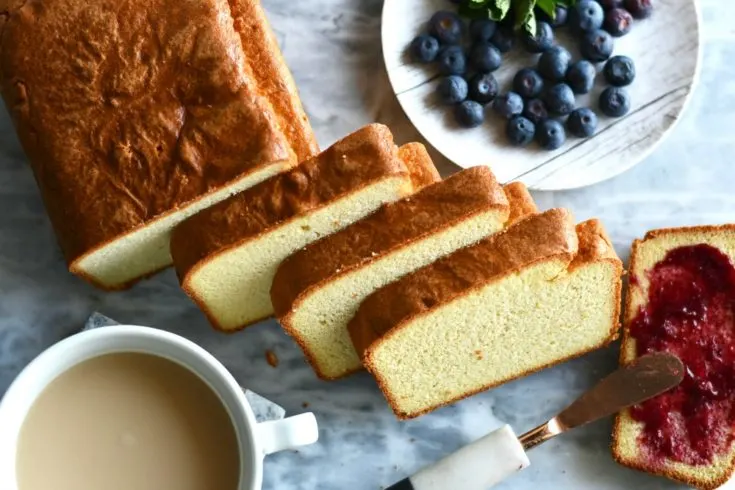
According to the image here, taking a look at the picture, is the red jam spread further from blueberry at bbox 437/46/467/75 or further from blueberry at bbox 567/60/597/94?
blueberry at bbox 437/46/467/75

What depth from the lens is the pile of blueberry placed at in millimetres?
2717

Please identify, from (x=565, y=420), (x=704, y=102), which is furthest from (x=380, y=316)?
(x=704, y=102)

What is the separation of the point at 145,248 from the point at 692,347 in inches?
60.4

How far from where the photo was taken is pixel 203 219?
2.36 meters

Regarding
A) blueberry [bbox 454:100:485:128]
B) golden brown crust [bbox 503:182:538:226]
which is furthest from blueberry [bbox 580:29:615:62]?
golden brown crust [bbox 503:182:538:226]

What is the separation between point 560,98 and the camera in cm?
271

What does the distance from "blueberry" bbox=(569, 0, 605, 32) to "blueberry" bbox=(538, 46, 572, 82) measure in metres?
0.09

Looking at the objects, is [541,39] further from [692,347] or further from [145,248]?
[145,248]

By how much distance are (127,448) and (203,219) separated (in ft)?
1.91

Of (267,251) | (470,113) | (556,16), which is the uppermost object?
(556,16)

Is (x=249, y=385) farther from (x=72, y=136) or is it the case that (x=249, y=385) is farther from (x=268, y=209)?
(x=72, y=136)

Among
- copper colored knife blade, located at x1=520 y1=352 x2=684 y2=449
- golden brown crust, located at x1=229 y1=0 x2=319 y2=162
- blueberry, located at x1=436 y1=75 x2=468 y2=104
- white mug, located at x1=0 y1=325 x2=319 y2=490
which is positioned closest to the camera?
white mug, located at x1=0 y1=325 x2=319 y2=490

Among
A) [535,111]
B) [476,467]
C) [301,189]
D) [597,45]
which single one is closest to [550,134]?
[535,111]

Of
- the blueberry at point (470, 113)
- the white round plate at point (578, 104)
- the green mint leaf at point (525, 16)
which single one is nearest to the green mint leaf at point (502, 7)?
the green mint leaf at point (525, 16)
